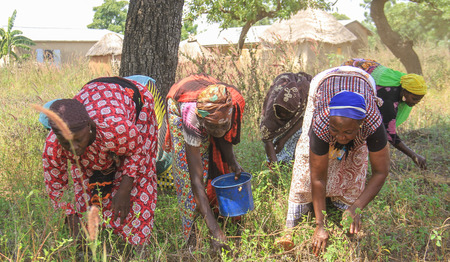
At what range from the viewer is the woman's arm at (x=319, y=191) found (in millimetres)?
2479

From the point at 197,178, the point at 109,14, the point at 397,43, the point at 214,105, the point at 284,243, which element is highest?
the point at 109,14

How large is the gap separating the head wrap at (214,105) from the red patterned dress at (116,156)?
44 cm

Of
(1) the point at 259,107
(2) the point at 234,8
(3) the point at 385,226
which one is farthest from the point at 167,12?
(2) the point at 234,8

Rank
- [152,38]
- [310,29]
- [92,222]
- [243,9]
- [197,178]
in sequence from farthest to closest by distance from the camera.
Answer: [310,29] < [243,9] < [152,38] < [197,178] < [92,222]

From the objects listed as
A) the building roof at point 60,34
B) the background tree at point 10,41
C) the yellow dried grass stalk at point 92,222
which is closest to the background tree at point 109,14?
the building roof at point 60,34

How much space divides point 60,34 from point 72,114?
32.0 metres

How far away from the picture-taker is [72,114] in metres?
2.02

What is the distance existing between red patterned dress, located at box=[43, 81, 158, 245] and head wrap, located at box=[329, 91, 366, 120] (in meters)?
1.21

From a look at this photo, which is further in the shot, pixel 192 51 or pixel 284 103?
pixel 192 51

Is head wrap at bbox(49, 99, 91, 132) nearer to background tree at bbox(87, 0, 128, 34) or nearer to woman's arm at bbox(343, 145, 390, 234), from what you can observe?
woman's arm at bbox(343, 145, 390, 234)

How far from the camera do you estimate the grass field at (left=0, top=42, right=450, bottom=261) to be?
2492 millimetres

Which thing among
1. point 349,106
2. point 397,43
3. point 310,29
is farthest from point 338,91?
point 310,29

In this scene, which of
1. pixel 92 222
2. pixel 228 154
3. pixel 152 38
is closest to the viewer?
pixel 92 222

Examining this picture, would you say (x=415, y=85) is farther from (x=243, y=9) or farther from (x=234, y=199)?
(x=243, y=9)
